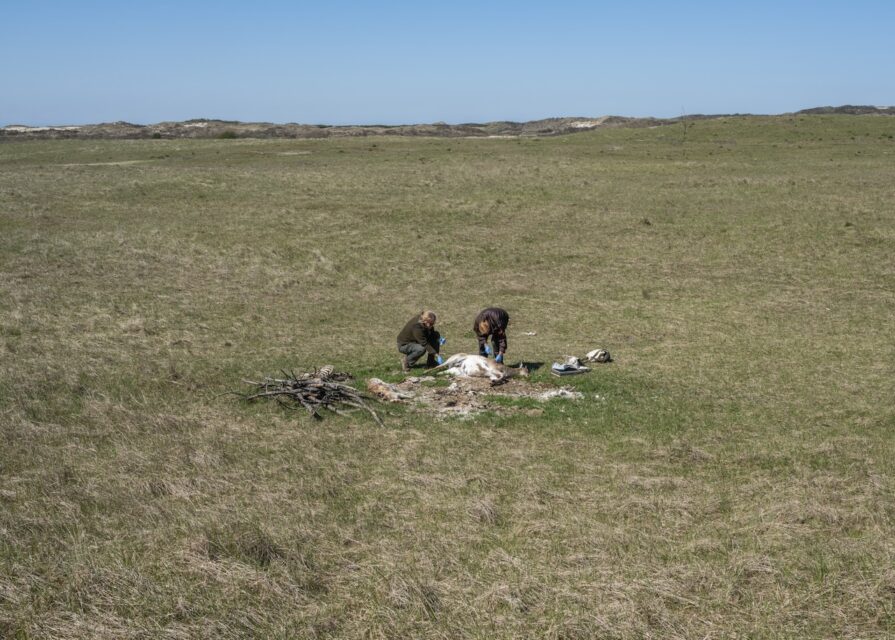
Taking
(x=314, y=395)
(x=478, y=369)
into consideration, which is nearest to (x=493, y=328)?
(x=478, y=369)

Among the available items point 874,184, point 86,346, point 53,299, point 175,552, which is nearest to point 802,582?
point 175,552

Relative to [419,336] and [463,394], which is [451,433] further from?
[419,336]

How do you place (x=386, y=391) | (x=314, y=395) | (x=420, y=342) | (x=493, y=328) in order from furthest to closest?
(x=420, y=342) < (x=493, y=328) < (x=386, y=391) < (x=314, y=395)

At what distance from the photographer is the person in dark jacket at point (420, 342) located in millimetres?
17969

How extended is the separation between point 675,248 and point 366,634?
1127 inches

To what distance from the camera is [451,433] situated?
1377 centimetres

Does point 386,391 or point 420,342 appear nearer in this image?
point 386,391

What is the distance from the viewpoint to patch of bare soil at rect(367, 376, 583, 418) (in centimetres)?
1509

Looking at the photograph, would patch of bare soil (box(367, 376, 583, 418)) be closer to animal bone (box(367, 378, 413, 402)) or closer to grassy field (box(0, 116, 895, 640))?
animal bone (box(367, 378, 413, 402))

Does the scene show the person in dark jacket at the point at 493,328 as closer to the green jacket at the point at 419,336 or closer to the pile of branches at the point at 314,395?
the green jacket at the point at 419,336

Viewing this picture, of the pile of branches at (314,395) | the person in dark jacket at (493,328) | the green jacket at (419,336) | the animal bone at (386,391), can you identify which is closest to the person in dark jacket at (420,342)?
the green jacket at (419,336)

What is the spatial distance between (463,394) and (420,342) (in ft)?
8.72

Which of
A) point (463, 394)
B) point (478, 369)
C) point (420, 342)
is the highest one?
point (420, 342)

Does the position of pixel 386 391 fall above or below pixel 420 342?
below
